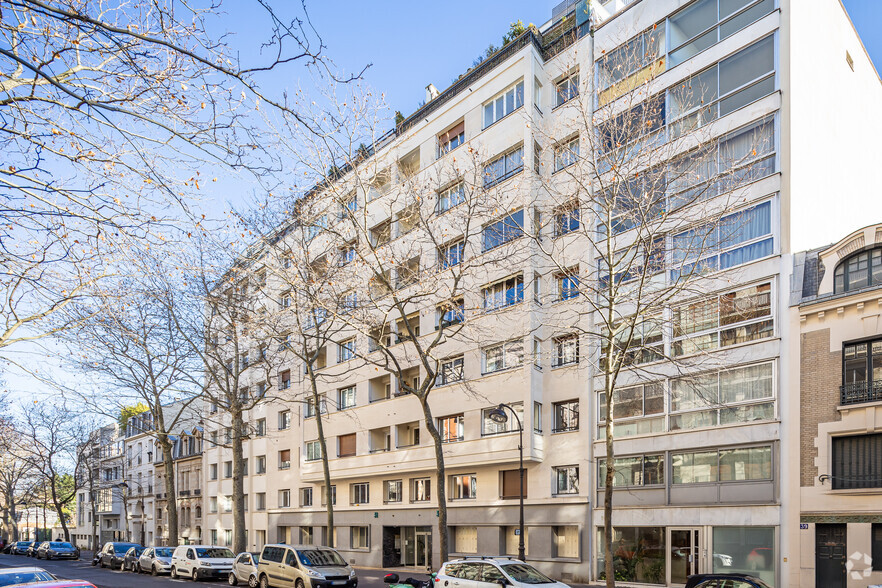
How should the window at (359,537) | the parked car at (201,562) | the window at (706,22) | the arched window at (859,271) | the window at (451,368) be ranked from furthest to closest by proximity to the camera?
1. the window at (359,537)
2. the window at (451,368)
3. the parked car at (201,562)
4. the window at (706,22)
5. the arched window at (859,271)

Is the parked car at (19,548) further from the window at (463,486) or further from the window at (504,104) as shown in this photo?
the window at (504,104)

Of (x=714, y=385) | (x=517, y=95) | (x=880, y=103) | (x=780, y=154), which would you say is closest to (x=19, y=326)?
(x=714, y=385)

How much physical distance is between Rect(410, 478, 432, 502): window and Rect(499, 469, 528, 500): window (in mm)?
4569

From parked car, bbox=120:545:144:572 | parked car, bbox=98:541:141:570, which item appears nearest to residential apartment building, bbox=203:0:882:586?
parked car, bbox=120:545:144:572

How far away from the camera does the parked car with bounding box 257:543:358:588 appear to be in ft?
A: 68.7

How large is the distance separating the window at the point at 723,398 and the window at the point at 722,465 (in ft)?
2.96

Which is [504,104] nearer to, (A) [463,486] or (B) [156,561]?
(A) [463,486]

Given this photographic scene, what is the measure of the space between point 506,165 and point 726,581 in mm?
20747

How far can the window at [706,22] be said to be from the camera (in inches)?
968

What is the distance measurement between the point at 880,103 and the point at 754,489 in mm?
→ 19775

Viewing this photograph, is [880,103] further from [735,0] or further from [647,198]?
[647,198]

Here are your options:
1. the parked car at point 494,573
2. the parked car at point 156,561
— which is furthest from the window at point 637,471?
the parked car at point 156,561

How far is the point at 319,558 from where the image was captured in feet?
72.2

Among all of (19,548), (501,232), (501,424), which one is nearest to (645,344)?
(501,424)
